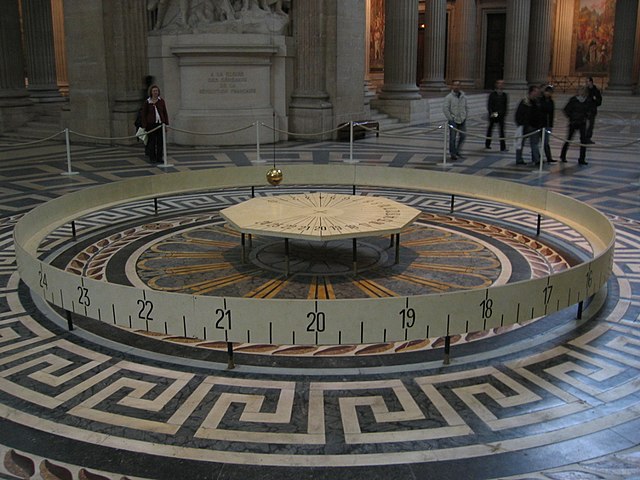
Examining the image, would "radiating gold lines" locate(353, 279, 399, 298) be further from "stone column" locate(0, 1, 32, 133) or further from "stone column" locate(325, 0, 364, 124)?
"stone column" locate(0, 1, 32, 133)

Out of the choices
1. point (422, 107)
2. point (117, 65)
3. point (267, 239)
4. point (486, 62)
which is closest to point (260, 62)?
point (117, 65)

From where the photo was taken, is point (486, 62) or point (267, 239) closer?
point (267, 239)

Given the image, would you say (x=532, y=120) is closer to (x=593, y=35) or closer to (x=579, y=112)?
(x=579, y=112)

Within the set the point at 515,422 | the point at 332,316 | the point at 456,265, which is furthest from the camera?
the point at 456,265

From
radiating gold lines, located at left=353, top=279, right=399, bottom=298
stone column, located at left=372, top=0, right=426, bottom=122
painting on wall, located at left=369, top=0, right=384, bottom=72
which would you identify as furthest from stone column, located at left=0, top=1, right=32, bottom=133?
radiating gold lines, located at left=353, top=279, right=399, bottom=298

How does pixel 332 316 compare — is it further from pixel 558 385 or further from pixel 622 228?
pixel 622 228

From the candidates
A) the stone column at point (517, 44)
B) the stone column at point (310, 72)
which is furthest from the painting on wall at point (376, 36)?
Result: the stone column at point (310, 72)

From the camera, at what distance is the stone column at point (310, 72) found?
1508 centimetres

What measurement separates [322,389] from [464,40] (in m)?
24.3

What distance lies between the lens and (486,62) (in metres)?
29.7

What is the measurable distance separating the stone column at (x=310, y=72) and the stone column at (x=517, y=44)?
37.0ft

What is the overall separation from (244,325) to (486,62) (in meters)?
28.2

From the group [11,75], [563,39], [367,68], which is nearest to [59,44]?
[11,75]

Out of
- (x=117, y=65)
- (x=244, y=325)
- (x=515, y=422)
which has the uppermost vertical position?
(x=117, y=65)
